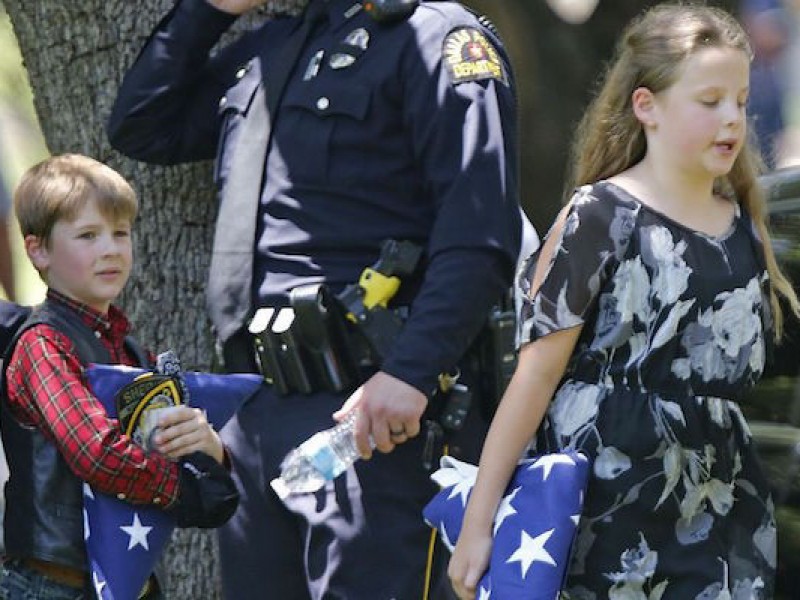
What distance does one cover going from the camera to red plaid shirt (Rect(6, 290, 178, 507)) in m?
3.60

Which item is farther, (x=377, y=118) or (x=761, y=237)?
(x=377, y=118)

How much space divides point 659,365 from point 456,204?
0.84m

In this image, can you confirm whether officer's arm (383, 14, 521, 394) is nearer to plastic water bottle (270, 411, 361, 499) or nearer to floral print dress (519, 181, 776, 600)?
plastic water bottle (270, 411, 361, 499)

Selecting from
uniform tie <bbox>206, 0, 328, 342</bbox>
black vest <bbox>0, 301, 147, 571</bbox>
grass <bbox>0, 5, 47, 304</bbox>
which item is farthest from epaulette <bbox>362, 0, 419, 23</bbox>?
grass <bbox>0, 5, 47, 304</bbox>

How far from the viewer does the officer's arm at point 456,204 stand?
3.82 meters

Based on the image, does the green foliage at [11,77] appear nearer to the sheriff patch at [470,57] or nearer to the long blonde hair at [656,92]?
the sheriff patch at [470,57]

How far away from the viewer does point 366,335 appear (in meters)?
3.93

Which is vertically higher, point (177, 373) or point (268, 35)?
point (268, 35)

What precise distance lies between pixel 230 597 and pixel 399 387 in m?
0.66

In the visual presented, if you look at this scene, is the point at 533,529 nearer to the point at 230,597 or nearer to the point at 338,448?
the point at 338,448

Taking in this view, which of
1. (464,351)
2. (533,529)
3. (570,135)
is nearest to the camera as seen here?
(533,529)

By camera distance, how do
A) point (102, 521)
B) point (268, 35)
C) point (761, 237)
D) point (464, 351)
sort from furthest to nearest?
point (268, 35) → point (464, 351) → point (102, 521) → point (761, 237)

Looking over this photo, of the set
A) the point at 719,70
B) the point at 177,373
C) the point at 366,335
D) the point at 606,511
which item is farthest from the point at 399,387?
the point at 719,70

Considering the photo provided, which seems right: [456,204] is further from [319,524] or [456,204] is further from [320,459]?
[319,524]
